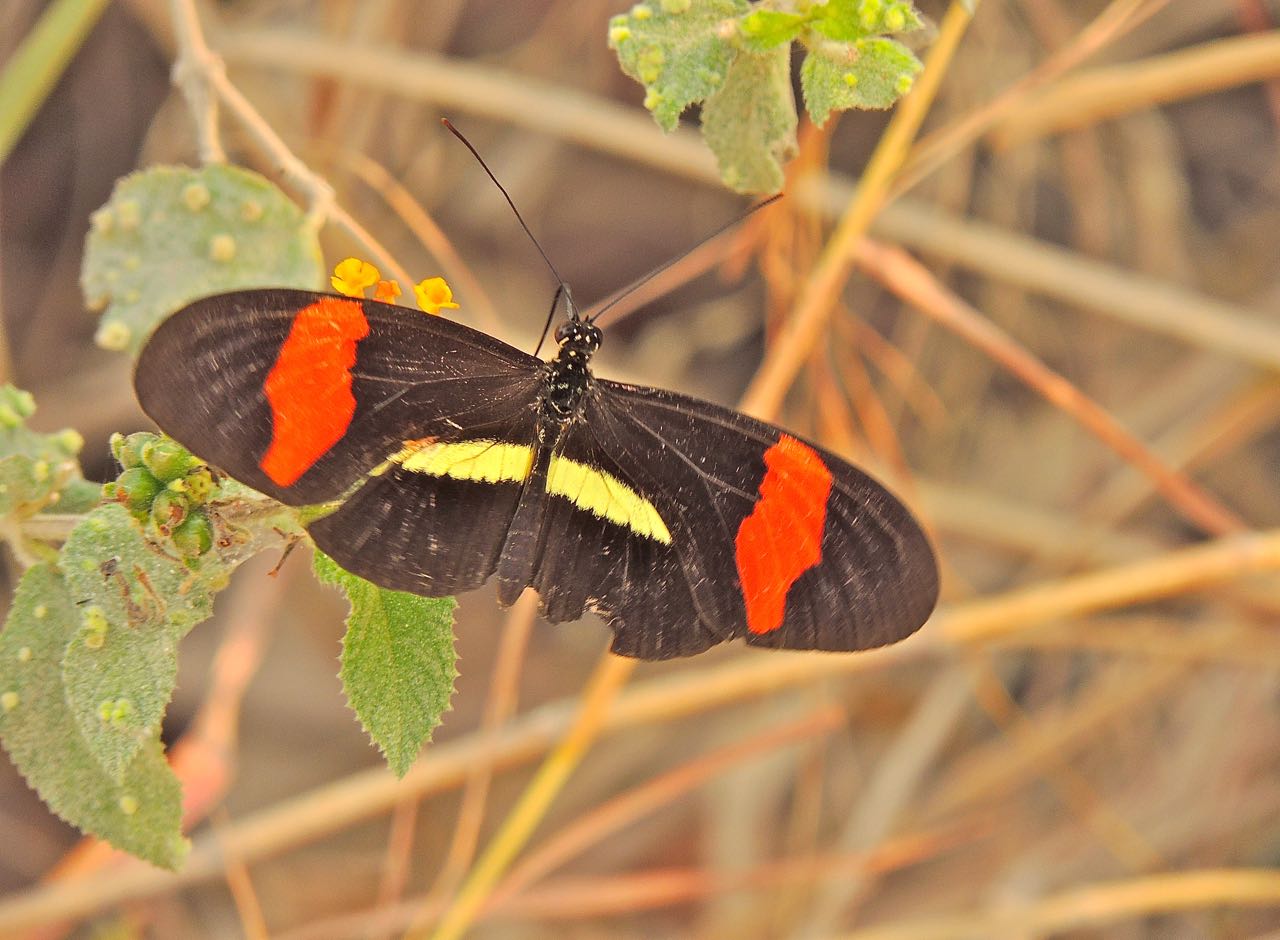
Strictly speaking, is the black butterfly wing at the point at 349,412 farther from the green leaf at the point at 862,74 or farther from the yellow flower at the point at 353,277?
the green leaf at the point at 862,74

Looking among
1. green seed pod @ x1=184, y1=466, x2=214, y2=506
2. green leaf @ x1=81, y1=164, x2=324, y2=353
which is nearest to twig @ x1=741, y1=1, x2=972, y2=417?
green leaf @ x1=81, y1=164, x2=324, y2=353

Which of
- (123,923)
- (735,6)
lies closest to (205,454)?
(735,6)

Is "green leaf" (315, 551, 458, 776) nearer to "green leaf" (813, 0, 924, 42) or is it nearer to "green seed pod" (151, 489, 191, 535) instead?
"green seed pod" (151, 489, 191, 535)

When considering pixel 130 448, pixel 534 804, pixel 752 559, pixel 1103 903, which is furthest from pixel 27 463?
pixel 1103 903

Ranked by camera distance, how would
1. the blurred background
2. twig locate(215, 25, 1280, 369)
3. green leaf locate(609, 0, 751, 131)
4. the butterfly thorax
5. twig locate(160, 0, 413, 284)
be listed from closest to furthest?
1. green leaf locate(609, 0, 751, 131)
2. the butterfly thorax
3. twig locate(160, 0, 413, 284)
4. twig locate(215, 25, 1280, 369)
5. the blurred background

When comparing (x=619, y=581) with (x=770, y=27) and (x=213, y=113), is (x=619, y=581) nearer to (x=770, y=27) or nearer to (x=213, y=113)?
(x=770, y=27)

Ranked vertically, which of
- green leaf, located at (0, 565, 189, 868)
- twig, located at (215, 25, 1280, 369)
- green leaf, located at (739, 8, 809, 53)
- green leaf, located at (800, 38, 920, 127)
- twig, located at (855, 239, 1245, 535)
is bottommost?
green leaf, located at (0, 565, 189, 868)
